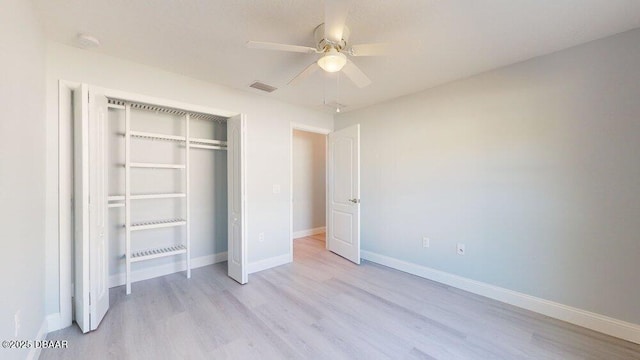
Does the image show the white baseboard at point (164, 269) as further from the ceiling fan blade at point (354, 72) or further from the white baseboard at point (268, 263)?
the ceiling fan blade at point (354, 72)

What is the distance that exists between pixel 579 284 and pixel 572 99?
166 cm

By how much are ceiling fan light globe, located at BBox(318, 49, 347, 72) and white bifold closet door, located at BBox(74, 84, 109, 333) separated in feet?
6.53

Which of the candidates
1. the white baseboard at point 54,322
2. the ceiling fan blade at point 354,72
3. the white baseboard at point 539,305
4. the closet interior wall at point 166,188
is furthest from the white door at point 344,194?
the white baseboard at point 54,322

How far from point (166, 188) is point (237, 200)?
991mm

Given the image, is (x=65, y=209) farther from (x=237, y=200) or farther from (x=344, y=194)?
(x=344, y=194)

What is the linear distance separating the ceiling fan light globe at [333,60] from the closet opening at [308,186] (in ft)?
11.3

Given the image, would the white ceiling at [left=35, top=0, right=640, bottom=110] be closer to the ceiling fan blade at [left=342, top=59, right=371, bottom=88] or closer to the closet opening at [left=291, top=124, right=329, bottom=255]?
the ceiling fan blade at [left=342, top=59, right=371, bottom=88]

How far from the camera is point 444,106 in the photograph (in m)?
3.10

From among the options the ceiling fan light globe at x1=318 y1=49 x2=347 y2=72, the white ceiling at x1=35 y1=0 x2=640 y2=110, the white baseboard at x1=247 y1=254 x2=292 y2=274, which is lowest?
the white baseboard at x1=247 y1=254 x2=292 y2=274

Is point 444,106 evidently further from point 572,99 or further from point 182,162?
point 182,162

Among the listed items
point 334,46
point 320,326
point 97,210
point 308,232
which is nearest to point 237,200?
point 97,210

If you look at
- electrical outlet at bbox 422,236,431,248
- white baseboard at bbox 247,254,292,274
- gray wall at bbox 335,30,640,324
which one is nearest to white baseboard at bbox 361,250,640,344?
gray wall at bbox 335,30,640,324

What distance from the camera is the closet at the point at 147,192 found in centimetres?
211

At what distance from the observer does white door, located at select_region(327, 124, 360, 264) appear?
3.82 m
